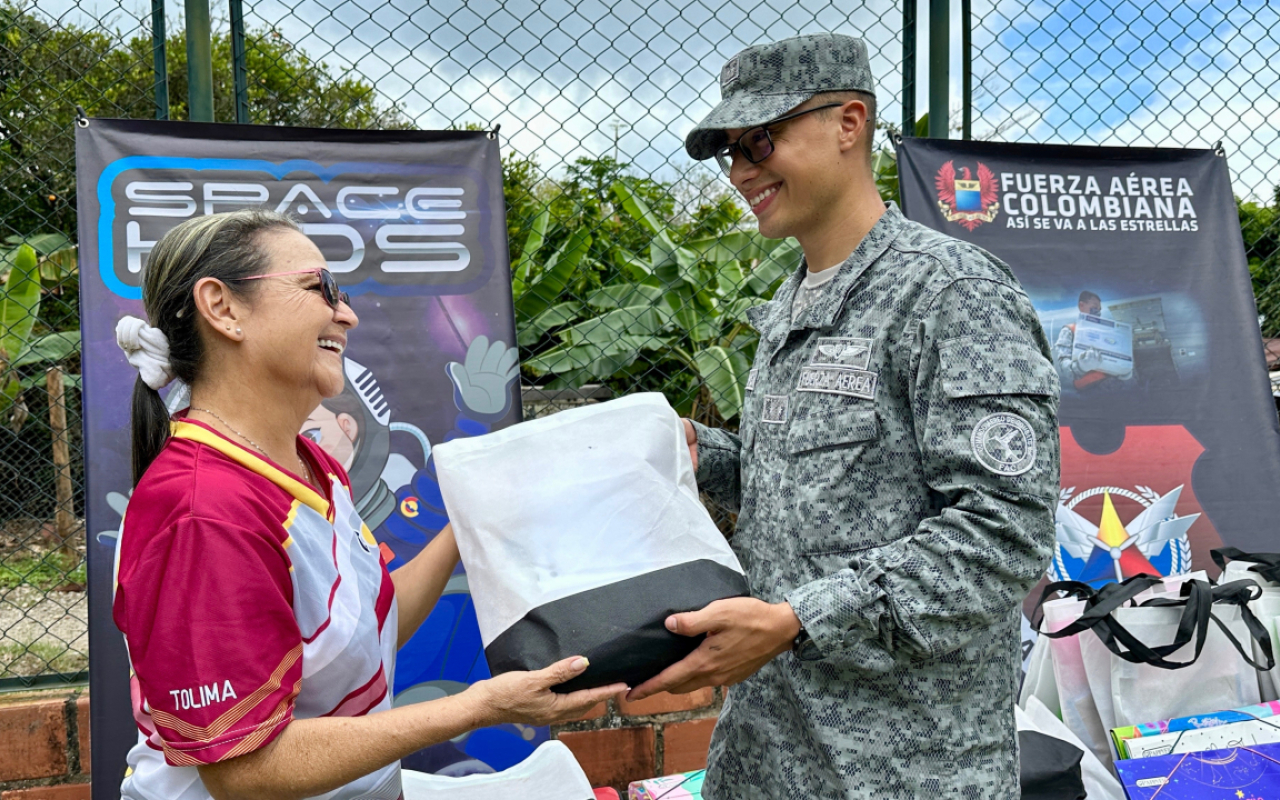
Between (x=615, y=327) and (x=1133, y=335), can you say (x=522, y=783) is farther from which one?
(x=1133, y=335)

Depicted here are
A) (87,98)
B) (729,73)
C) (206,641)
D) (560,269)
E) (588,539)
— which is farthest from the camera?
(87,98)

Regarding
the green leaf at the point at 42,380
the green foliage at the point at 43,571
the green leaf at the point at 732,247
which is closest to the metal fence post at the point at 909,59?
the green leaf at the point at 732,247

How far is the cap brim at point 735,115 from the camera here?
1601 millimetres

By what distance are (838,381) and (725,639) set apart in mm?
472

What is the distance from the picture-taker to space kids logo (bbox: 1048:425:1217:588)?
119 inches

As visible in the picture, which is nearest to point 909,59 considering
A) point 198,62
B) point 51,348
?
point 198,62

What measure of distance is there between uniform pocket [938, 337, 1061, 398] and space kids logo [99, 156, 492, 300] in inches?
60.1

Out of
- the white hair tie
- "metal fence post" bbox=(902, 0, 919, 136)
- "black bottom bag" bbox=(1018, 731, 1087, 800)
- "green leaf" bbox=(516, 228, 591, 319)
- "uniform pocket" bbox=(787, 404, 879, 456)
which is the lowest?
"black bottom bag" bbox=(1018, 731, 1087, 800)

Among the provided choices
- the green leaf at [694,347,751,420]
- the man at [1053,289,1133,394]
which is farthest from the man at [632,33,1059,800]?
the green leaf at [694,347,751,420]

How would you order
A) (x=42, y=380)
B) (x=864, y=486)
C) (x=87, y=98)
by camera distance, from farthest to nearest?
(x=87, y=98), (x=42, y=380), (x=864, y=486)

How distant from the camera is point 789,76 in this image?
162 cm

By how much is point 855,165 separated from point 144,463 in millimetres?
1297

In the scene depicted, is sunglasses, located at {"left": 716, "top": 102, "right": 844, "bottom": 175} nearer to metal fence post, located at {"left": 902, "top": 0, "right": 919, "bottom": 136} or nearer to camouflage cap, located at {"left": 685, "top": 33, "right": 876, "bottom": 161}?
camouflage cap, located at {"left": 685, "top": 33, "right": 876, "bottom": 161}

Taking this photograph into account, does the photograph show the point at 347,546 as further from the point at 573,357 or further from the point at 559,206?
the point at 559,206
